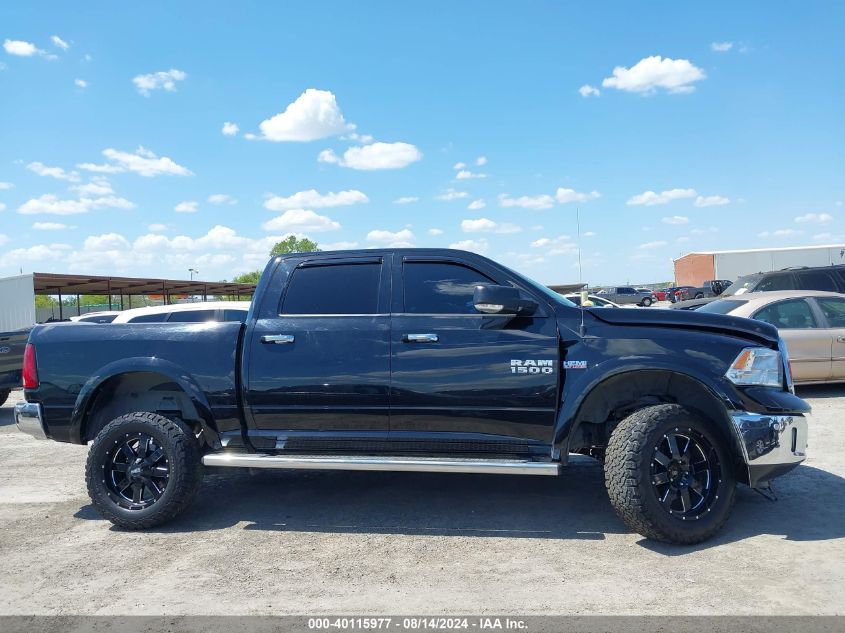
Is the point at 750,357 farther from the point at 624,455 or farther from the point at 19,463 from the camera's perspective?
the point at 19,463

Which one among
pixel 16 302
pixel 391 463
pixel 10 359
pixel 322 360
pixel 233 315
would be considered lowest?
pixel 391 463

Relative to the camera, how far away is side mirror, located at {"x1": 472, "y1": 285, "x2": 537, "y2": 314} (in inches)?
161

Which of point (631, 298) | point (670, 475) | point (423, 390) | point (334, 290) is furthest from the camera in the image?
point (631, 298)

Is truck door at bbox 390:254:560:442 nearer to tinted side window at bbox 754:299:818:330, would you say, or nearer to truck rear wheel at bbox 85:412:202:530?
truck rear wheel at bbox 85:412:202:530

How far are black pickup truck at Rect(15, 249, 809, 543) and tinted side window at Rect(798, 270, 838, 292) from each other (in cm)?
835

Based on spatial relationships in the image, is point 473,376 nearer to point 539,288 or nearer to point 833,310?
point 539,288

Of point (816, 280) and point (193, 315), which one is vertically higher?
point (816, 280)

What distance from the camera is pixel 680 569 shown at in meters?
3.68

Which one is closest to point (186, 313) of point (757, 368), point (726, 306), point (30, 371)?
point (30, 371)

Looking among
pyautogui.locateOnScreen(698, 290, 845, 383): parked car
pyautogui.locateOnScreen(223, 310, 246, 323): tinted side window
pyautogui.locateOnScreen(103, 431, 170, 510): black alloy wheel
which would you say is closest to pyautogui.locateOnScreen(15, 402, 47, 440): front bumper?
pyautogui.locateOnScreen(103, 431, 170, 510): black alloy wheel

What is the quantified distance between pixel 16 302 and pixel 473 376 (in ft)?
77.8

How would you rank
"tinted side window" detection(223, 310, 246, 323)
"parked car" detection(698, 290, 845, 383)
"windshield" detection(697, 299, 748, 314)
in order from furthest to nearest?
"tinted side window" detection(223, 310, 246, 323), "windshield" detection(697, 299, 748, 314), "parked car" detection(698, 290, 845, 383)

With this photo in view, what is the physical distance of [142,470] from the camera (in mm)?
4555

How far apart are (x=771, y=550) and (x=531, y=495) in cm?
178
